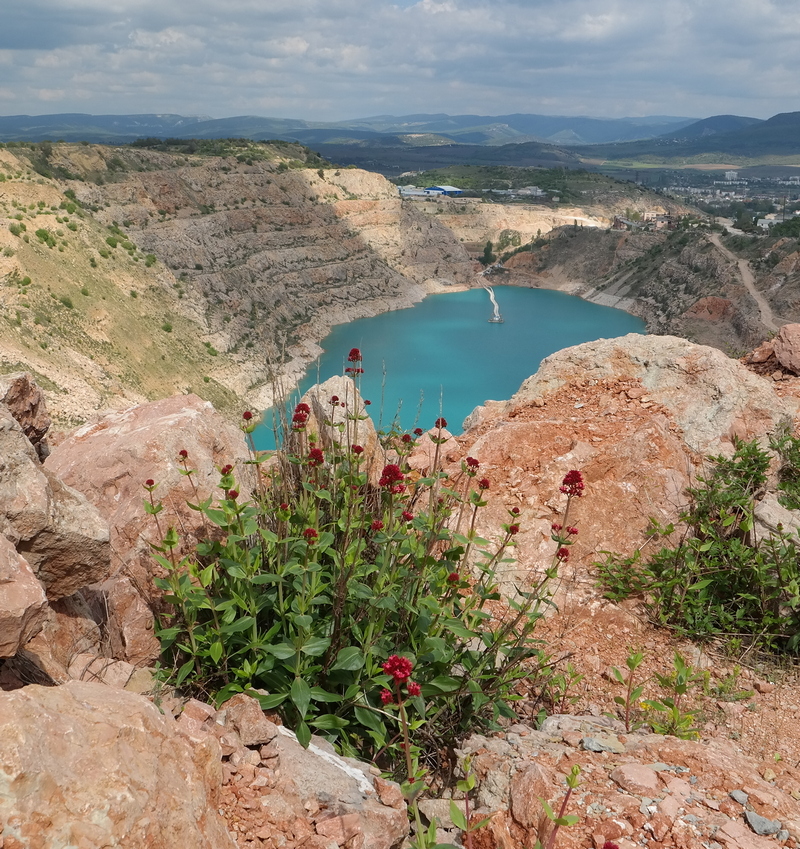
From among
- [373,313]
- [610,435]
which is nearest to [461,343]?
[373,313]

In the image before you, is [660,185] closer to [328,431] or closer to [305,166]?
[305,166]

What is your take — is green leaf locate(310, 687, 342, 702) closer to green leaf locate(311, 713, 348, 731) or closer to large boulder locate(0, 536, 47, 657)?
green leaf locate(311, 713, 348, 731)

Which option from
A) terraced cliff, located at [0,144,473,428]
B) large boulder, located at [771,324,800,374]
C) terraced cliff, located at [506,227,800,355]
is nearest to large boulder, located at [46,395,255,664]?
large boulder, located at [771,324,800,374]

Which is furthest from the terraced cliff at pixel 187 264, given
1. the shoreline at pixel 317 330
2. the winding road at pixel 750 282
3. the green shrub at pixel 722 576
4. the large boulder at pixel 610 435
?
the winding road at pixel 750 282

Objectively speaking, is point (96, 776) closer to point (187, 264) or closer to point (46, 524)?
point (46, 524)

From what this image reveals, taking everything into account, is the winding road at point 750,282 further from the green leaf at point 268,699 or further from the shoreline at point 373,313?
the green leaf at point 268,699

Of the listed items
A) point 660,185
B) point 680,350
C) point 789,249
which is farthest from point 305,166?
point 660,185
